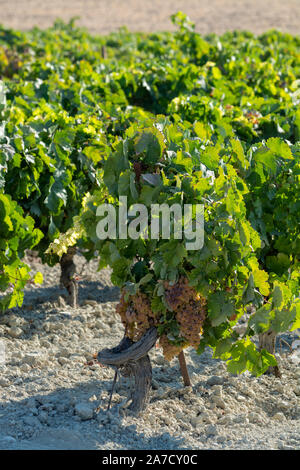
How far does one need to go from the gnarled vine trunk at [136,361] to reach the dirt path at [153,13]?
2012 cm

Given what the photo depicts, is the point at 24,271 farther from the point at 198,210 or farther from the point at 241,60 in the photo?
the point at 241,60

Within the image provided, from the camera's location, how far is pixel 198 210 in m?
3.73

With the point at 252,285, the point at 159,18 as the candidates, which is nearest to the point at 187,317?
the point at 252,285

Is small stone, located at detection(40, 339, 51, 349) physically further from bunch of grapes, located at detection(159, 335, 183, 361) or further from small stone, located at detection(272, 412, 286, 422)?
small stone, located at detection(272, 412, 286, 422)

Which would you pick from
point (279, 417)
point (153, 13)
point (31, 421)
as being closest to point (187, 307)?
point (279, 417)

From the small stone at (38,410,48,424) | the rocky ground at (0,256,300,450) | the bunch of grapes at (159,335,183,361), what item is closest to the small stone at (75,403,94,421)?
the rocky ground at (0,256,300,450)

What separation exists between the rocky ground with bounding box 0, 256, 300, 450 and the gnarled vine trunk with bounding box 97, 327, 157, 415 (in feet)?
0.31

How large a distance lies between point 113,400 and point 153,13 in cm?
2489

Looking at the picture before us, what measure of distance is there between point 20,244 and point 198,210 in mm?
1704

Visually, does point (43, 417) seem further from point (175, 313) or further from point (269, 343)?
point (269, 343)

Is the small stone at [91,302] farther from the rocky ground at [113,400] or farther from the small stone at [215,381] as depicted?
the small stone at [215,381]

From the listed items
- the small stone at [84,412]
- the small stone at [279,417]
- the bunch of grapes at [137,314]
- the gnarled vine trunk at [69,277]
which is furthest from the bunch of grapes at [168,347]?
the gnarled vine trunk at [69,277]

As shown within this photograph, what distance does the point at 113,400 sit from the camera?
4.38 meters

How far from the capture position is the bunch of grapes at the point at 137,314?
3984mm
